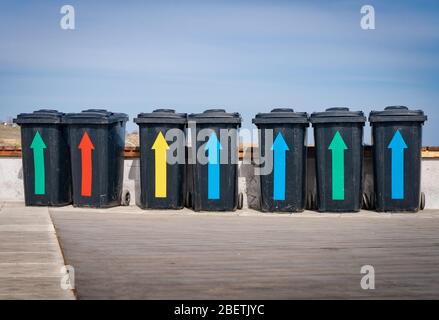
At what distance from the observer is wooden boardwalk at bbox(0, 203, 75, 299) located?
171 inches

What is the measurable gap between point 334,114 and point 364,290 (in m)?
4.67

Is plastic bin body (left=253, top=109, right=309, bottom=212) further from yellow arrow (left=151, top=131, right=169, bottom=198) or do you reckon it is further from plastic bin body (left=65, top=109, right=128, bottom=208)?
plastic bin body (left=65, top=109, right=128, bottom=208)

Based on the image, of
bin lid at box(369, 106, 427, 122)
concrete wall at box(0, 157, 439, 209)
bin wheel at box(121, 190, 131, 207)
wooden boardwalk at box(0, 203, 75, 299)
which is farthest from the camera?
bin wheel at box(121, 190, 131, 207)

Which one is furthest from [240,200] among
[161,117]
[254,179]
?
[161,117]

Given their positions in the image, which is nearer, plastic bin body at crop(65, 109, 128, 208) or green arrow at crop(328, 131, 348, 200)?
green arrow at crop(328, 131, 348, 200)

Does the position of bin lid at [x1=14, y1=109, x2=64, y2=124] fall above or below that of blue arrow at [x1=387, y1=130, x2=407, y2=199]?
above

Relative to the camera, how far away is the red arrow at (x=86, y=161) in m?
9.08

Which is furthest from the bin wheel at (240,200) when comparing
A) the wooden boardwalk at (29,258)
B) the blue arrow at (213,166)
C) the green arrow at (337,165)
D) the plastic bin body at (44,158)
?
the wooden boardwalk at (29,258)

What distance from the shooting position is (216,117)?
8875mm

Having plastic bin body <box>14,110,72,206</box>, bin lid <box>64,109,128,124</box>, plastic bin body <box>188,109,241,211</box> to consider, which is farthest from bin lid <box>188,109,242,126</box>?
plastic bin body <box>14,110,72,206</box>

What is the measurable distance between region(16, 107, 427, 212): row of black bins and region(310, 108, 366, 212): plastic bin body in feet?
0.04

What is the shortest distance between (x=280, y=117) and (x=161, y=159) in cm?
171

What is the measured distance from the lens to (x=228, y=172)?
8.79 m
